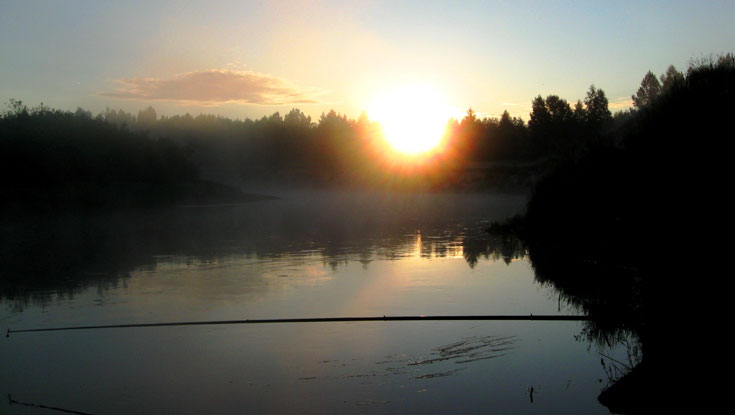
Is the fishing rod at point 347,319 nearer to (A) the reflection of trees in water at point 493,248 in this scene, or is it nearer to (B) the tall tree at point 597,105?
(A) the reflection of trees in water at point 493,248

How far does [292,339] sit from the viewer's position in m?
9.59

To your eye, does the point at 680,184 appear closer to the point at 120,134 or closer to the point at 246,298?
the point at 246,298

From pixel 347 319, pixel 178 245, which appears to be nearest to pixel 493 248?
pixel 178 245

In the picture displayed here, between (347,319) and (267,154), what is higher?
(267,154)

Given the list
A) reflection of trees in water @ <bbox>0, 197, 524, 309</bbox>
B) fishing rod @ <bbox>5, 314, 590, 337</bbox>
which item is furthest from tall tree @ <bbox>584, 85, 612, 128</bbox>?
fishing rod @ <bbox>5, 314, 590, 337</bbox>

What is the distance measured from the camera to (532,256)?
62.4 feet

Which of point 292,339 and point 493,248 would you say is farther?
point 493,248

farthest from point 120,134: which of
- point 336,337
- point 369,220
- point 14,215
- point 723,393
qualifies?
point 723,393

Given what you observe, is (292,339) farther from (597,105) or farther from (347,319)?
(597,105)

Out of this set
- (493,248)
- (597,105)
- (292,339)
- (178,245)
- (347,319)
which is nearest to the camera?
(292,339)

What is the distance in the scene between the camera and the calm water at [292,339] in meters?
7.34

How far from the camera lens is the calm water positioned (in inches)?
289

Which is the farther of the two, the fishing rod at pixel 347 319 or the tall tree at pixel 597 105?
the tall tree at pixel 597 105

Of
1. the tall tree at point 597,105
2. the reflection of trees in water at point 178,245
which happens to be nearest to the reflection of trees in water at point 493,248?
the reflection of trees in water at point 178,245
